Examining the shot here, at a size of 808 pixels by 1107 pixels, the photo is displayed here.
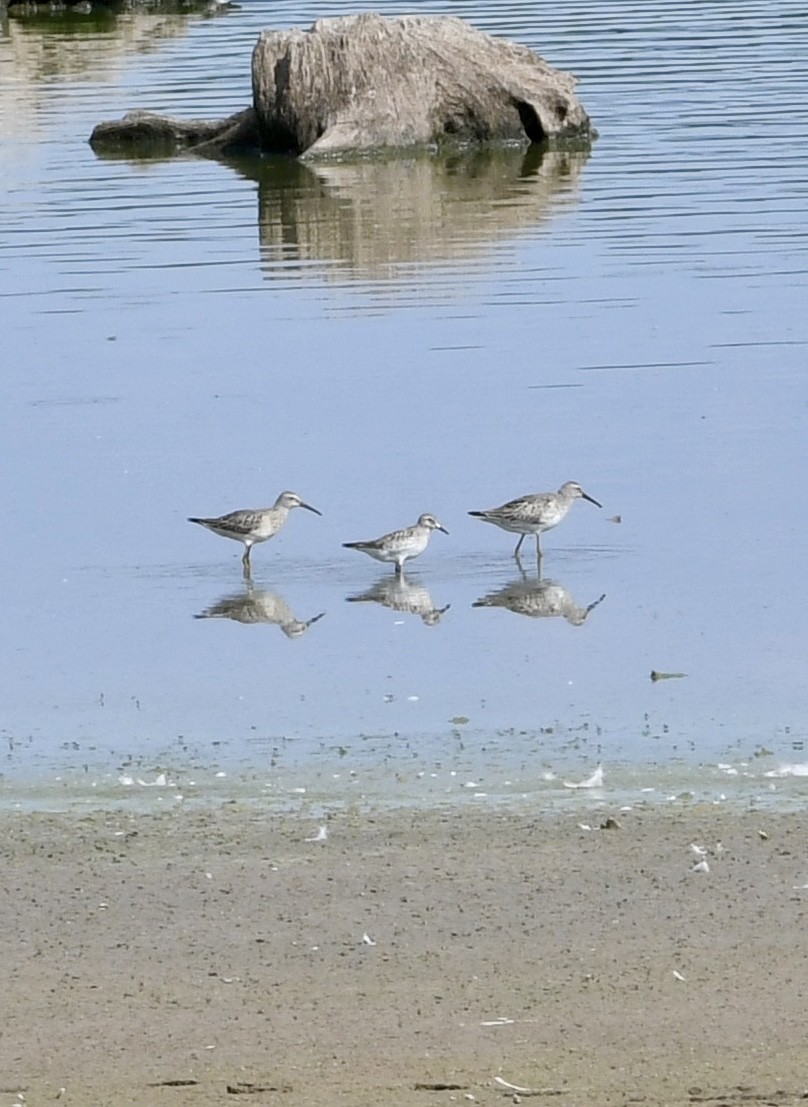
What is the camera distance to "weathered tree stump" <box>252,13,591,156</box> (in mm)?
27500

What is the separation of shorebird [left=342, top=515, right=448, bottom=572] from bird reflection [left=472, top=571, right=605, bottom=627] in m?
0.48

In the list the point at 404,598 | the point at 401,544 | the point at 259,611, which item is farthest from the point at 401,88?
the point at 259,611

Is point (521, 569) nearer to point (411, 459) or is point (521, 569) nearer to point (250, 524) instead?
point (250, 524)

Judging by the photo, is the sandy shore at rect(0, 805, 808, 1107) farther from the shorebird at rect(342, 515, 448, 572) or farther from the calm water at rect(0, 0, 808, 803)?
the shorebird at rect(342, 515, 448, 572)

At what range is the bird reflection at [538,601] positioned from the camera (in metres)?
11.4

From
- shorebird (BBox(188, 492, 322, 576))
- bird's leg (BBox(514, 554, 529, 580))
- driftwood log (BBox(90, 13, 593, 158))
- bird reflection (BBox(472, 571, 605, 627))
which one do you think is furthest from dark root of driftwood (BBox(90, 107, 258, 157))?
bird reflection (BBox(472, 571, 605, 627))

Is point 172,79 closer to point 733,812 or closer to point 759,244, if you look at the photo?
point 759,244

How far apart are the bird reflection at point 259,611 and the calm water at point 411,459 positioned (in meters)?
0.04

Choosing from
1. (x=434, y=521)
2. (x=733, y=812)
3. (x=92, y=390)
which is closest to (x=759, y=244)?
(x=92, y=390)

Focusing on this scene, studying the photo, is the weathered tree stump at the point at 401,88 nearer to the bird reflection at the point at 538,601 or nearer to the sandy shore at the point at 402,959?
the bird reflection at the point at 538,601

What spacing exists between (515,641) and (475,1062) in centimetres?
454

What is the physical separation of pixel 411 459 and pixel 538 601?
2.91 metres

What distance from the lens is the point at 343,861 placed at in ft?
26.9

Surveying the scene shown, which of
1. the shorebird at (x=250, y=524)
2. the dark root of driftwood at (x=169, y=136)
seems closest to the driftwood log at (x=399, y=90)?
the dark root of driftwood at (x=169, y=136)
